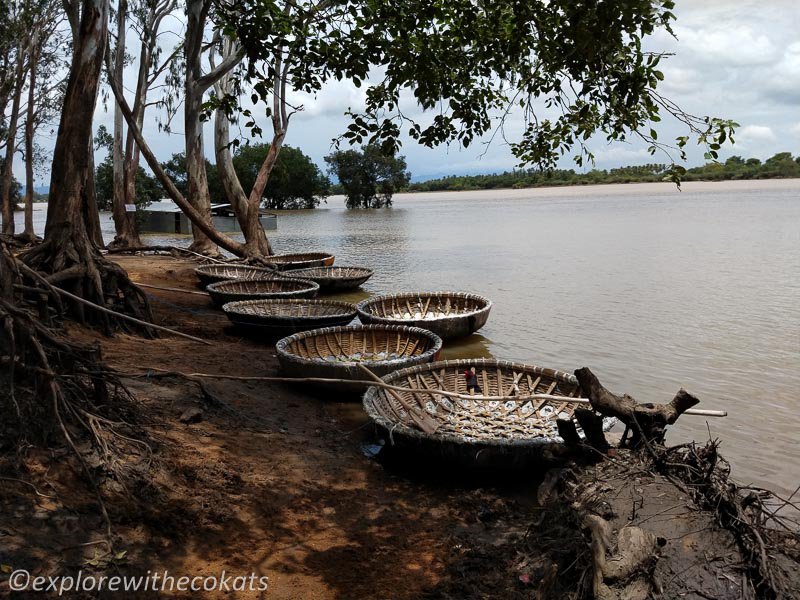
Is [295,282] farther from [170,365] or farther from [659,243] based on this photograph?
[659,243]

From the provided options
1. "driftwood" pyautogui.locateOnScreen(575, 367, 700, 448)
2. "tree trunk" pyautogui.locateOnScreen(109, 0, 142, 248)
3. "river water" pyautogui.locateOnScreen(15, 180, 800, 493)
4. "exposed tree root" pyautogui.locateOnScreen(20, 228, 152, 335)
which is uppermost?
"tree trunk" pyautogui.locateOnScreen(109, 0, 142, 248)

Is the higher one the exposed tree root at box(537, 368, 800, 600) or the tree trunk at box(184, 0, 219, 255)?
the tree trunk at box(184, 0, 219, 255)

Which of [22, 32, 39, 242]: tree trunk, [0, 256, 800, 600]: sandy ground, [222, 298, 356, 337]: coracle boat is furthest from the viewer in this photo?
[22, 32, 39, 242]: tree trunk

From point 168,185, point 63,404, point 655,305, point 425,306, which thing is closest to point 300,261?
point 168,185

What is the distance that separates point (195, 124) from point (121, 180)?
6.31m

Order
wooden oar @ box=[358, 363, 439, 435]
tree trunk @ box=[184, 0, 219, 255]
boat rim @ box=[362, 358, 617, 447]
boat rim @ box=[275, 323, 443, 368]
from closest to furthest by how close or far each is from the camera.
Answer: boat rim @ box=[362, 358, 617, 447] → wooden oar @ box=[358, 363, 439, 435] → boat rim @ box=[275, 323, 443, 368] → tree trunk @ box=[184, 0, 219, 255]

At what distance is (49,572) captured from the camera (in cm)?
257

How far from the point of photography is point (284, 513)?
3.69 m

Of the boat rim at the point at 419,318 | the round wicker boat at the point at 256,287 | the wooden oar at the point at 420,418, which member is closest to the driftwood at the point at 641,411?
the wooden oar at the point at 420,418

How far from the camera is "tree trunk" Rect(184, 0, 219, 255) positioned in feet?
40.1

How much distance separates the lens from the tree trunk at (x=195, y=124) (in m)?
12.2

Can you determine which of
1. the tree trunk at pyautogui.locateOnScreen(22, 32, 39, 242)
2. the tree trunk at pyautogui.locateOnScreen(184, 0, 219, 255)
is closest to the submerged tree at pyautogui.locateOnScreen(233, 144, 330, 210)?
the tree trunk at pyautogui.locateOnScreen(22, 32, 39, 242)

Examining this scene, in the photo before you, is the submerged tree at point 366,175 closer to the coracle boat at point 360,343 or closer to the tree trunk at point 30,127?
the tree trunk at point 30,127

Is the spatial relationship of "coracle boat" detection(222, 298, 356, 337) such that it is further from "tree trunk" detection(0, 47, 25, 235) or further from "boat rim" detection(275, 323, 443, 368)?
"tree trunk" detection(0, 47, 25, 235)
